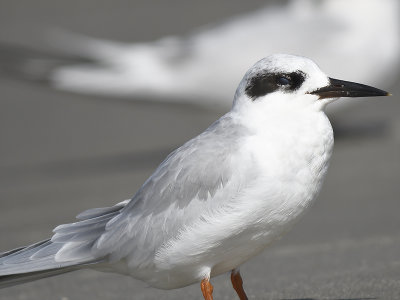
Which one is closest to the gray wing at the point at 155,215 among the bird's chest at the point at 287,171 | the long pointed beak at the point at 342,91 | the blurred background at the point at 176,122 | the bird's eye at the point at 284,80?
the bird's chest at the point at 287,171

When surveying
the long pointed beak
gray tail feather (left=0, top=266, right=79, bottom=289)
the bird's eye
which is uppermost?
the bird's eye

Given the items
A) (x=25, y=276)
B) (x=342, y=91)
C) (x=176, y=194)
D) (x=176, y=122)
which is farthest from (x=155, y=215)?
(x=176, y=122)

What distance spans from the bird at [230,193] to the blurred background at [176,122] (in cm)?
81

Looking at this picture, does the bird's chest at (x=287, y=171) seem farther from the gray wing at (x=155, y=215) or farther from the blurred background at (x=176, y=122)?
the blurred background at (x=176, y=122)

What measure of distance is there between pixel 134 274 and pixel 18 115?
6.16m

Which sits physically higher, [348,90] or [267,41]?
[267,41]

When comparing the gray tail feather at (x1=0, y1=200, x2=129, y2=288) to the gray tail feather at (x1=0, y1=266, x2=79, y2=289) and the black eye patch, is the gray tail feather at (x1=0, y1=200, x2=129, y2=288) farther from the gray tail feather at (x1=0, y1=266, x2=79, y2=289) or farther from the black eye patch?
the black eye patch

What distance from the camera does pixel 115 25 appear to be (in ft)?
40.0

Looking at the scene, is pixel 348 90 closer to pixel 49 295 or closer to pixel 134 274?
pixel 134 274

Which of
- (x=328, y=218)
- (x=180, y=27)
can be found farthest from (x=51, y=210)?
(x=180, y=27)

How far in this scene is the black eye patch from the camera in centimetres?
386

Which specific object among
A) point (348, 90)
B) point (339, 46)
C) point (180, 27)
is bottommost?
point (348, 90)

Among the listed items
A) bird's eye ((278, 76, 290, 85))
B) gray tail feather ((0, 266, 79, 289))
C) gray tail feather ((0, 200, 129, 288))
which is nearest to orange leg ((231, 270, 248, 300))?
gray tail feather ((0, 200, 129, 288))

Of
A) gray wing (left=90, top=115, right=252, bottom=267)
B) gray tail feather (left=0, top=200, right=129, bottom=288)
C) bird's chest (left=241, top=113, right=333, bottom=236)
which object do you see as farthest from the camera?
gray tail feather (left=0, top=200, right=129, bottom=288)
